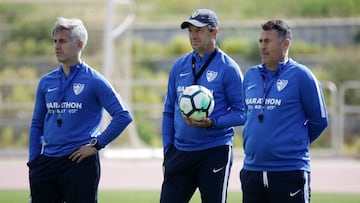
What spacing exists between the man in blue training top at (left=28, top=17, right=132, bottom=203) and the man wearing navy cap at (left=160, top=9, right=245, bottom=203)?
23.9 inches

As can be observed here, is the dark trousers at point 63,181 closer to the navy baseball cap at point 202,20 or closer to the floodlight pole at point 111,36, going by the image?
the navy baseball cap at point 202,20

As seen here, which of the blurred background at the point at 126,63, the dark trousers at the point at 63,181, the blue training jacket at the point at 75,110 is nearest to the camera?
the dark trousers at the point at 63,181

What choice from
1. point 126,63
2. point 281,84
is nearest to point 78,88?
point 281,84

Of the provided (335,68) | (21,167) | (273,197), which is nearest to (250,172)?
(273,197)

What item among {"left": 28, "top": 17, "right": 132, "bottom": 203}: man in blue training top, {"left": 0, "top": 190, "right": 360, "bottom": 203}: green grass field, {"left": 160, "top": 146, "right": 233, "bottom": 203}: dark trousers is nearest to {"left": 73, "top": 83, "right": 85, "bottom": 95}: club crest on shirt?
{"left": 28, "top": 17, "right": 132, "bottom": 203}: man in blue training top

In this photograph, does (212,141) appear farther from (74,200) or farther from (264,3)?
(264,3)

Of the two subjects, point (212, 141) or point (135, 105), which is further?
point (135, 105)

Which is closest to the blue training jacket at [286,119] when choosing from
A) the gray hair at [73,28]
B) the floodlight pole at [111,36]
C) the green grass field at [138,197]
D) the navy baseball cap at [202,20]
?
the navy baseball cap at [202,20]

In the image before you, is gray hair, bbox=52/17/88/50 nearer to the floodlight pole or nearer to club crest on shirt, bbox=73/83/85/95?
club crest on shirt, bbox=73/83/85/95

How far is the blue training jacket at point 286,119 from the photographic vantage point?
7.46 metres

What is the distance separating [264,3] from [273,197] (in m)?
25.1

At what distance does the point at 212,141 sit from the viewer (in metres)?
8.04

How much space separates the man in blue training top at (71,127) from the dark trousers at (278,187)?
130 cm

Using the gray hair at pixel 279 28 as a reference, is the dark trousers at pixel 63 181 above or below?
below
